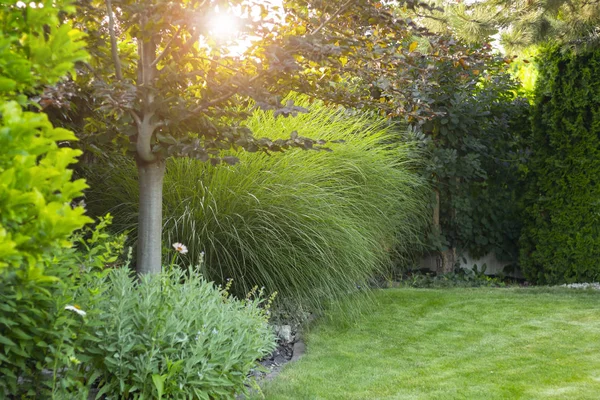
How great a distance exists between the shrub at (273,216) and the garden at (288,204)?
0.02 metres

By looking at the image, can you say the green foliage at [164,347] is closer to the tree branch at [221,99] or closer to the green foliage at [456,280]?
the tree branch at [221,99]

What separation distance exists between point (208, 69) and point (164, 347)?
177 centimetres

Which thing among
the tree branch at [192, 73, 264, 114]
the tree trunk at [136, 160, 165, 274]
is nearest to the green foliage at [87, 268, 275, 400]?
the tree trunk at [136, 160, 165, 274]

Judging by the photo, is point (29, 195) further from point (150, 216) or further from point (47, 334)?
point (150, 216)

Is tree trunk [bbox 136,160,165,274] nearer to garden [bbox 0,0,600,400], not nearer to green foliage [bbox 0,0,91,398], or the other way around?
garden [bbox 0,0,600,400]

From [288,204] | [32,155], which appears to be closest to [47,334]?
[32,155]

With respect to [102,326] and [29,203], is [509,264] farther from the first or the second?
[29,203]

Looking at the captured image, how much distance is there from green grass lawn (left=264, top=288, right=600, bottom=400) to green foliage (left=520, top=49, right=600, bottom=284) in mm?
1245

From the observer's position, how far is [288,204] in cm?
489

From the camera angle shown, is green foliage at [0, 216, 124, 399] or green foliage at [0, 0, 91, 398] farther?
green foliage at [0, 216, 124, 399]

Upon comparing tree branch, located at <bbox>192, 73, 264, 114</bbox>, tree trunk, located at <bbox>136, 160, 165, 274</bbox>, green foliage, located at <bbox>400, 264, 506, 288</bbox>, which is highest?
tree branch, located at <bbox>192, 73, 264, 114</bbox>

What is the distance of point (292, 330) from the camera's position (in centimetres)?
464

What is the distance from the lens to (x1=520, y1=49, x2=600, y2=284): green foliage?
696 cm

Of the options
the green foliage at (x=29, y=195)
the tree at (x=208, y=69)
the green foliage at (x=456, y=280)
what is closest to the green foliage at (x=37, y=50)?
the green foliage at (x=29, y=195)
